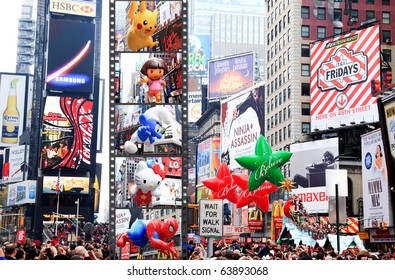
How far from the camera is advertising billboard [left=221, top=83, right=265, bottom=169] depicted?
8794 cm

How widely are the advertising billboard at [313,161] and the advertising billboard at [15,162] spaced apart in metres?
79.2

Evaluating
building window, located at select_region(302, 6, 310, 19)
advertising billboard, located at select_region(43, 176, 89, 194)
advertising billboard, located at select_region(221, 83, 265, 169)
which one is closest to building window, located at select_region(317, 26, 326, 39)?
building window, located at select_region(302, 6, 310, 19)

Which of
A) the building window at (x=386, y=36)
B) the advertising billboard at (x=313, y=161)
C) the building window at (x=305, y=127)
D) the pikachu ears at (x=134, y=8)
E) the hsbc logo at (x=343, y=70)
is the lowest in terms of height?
the pikachu ears at (x=134, y=8)

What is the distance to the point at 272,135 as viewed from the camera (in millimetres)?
95875

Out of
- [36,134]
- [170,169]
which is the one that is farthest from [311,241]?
[36,134]

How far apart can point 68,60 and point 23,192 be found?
28.8 meters

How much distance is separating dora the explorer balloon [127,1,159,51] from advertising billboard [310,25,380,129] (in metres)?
56.8

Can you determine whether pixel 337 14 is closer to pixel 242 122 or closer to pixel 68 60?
pixel 242 122

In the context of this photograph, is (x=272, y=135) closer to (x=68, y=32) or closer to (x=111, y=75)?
(x=68, y=32)

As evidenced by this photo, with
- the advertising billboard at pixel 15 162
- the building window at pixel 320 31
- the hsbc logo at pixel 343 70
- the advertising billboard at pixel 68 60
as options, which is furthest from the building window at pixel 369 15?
the advertising billboard at pixel 15 162

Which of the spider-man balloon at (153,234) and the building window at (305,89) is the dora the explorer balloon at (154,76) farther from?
the building window at (305,89)

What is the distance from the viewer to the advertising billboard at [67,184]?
409ft
